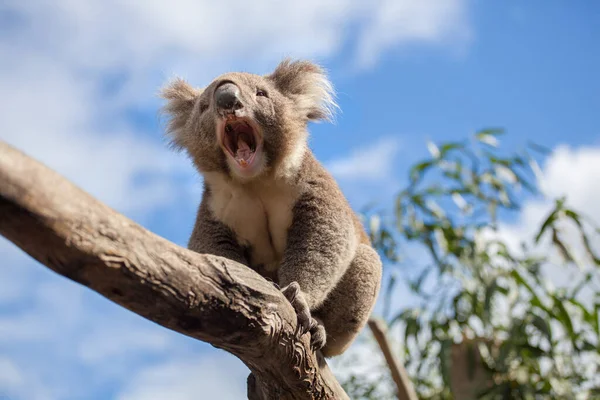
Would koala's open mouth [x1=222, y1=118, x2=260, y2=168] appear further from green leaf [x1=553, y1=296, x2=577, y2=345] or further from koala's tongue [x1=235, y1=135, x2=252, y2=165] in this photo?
green leaf [x1=553, y1=296, x2=577, y2=345]

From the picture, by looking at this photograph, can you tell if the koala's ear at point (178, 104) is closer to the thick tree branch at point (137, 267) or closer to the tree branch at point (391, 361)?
the thick tree branch at point (137, 267)

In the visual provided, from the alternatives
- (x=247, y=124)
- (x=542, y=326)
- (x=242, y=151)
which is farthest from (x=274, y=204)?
(x=542, y=326)

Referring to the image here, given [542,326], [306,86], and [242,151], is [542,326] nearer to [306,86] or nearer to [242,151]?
[306,86]

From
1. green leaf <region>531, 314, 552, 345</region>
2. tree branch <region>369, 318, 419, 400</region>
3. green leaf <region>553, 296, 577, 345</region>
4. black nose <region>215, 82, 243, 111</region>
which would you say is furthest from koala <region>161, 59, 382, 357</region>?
green leaf <region>553, 296, 577, 345</region>

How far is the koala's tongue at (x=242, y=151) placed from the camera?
10.3 feet

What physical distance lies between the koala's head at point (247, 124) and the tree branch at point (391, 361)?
2.47 meters

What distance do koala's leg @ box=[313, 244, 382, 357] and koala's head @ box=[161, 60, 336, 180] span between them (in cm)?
62

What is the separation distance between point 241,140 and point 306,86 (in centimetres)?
63

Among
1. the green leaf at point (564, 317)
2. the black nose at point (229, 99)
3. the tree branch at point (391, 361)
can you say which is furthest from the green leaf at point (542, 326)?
the black nose at point (229, 99)

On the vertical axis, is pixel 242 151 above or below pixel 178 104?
below

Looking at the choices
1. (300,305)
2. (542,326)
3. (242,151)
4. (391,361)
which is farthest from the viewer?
(542,326)

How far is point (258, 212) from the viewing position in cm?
331

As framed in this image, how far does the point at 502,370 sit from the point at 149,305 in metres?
5.08

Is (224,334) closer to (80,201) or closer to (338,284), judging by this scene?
(80,201)
